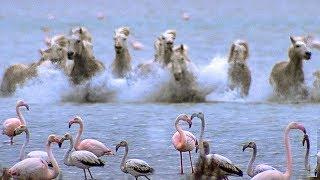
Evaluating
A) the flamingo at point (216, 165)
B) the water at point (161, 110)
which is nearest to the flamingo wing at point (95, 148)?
the water at point (161, 110)

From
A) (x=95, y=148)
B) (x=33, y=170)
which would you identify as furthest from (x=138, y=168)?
(x=95, y=148)

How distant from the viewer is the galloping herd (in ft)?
55.3

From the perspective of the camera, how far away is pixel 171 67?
16.9 m

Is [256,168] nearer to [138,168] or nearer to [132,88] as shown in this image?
[138,168]

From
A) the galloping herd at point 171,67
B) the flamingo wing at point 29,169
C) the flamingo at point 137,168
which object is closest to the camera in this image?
the flamingo wing at point 29,169

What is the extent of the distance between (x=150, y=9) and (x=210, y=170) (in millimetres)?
36415

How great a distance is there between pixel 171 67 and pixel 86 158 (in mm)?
6154

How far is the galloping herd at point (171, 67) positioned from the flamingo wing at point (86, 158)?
5873 millimetres

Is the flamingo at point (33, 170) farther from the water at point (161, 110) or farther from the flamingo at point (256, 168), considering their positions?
the flamingo at point (256, 168)

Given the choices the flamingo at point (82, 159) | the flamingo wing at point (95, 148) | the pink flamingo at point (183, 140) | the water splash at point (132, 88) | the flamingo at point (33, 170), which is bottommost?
the flamingo at point (33, 170)

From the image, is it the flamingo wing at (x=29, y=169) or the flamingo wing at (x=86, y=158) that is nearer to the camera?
the flamingo wing at (x=29, y=169)

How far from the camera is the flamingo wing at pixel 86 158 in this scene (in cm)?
1084

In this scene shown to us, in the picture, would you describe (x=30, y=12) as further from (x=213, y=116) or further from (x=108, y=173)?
(x=108, y=173)

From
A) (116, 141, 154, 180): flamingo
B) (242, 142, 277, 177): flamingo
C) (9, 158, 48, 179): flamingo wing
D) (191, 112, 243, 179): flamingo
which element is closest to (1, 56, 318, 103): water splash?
(191, 112, 243, 179): flamingo
